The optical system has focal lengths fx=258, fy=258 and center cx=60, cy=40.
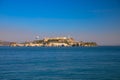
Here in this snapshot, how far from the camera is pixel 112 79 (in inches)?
1378

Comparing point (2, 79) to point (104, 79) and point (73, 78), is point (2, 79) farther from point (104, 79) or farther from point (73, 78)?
point (104, 79)

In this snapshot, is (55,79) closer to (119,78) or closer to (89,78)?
(89,78)

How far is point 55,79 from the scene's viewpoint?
3500 centimetres

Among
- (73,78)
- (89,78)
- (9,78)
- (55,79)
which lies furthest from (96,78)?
(9,78)

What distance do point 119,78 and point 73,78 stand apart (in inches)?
249

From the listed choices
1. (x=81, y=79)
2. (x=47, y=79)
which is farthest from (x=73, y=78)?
(x=47, y=79)

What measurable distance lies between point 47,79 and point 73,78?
3.65 metres

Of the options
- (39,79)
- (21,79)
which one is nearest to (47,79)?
(39,79)

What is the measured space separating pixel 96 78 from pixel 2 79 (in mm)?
12977

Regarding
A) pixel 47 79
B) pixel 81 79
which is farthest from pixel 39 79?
pixel 81 79

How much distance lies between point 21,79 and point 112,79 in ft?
40.9

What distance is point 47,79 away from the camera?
3541 centimetres

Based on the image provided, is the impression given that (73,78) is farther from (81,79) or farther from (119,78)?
(119,78)

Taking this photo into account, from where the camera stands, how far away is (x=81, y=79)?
116 ft
